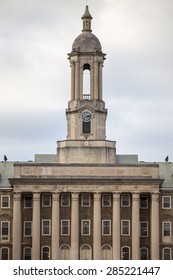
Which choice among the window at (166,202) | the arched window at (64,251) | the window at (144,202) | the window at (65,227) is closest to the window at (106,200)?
the window at (144,202)

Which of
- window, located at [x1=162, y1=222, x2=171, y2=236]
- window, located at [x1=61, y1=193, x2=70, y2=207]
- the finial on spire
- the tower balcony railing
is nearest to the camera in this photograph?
window, located at [x1=61, y1=193, x2=70, y2=207]

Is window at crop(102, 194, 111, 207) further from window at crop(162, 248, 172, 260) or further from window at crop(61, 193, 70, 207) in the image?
window at crop(162, 248, 172, 260)

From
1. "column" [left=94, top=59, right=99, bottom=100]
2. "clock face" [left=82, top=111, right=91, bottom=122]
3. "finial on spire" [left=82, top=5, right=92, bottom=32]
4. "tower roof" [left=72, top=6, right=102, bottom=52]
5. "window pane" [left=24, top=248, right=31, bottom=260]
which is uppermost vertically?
"finial on spire" [left=82, top=5, right=92, bottom=32]

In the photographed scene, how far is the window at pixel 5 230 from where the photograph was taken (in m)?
124

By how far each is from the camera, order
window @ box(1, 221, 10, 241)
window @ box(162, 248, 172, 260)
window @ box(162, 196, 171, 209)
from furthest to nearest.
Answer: window @ box(1, 221, 10, 241) → window @ box(162, 196, 171, 209) → window @ box(162, 248, 172, 260)

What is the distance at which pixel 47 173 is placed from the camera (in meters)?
121

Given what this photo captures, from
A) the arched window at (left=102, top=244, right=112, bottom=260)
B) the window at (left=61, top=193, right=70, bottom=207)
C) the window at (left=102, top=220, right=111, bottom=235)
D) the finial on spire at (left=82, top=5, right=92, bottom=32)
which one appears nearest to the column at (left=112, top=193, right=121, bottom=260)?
the arched window at (left=102, top=244, right=112, bottom=260)

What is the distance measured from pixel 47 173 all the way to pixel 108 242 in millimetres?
12254

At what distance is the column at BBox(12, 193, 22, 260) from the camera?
12012 cm

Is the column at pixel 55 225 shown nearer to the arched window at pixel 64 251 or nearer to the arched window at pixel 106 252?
the arched window at pixel 64 251

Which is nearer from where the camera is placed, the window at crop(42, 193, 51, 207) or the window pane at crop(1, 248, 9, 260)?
the window at crop(42, 193, 51, 207)

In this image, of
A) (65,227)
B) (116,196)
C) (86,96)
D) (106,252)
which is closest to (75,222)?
(65,227)

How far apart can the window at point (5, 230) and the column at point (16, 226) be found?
12.5 ft
